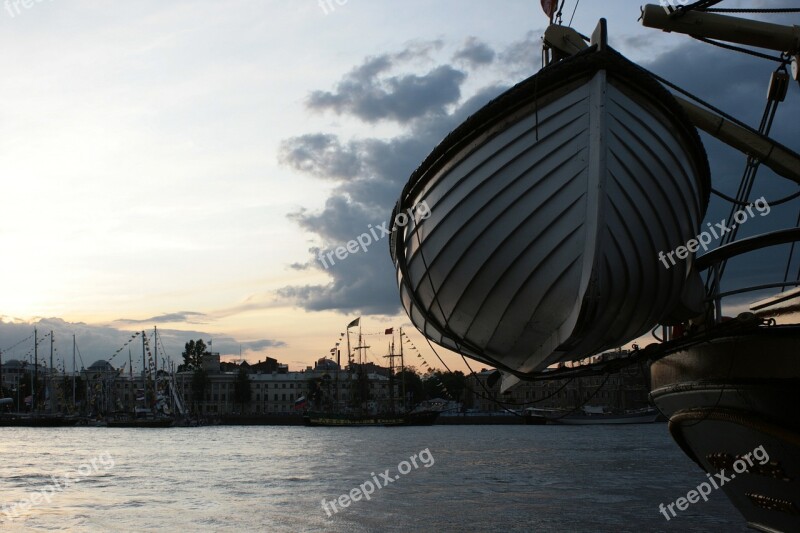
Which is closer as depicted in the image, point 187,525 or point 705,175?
point 705,175

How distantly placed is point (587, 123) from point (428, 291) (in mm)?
2753

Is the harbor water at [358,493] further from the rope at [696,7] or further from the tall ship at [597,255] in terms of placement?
the rope at [696,7]

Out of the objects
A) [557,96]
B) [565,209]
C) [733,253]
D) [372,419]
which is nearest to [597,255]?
[565,209]

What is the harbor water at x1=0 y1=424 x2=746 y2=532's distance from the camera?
2084cm

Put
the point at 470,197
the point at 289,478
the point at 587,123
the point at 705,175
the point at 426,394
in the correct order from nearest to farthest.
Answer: the point at 587,123
the point at 470,197
the point at 705,175
the point at 289,478
the point at 426,394

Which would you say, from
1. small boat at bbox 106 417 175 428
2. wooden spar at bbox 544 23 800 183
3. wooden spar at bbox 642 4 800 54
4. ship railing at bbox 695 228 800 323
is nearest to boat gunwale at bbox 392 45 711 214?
ship railing at bbox 695 228 800 323

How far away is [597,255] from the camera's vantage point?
24.0 ft

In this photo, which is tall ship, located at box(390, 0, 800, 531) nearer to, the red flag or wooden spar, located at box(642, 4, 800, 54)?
the red flag

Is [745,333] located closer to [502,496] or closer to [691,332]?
[691,332]

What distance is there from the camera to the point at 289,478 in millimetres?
34625

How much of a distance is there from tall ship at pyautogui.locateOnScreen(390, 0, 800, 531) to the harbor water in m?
12.2

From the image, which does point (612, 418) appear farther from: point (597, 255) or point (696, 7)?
point (597, 255)

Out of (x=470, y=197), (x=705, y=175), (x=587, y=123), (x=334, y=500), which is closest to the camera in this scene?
(x=587, y=123)

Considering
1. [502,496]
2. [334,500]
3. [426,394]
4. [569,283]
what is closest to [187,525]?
[334,500]
